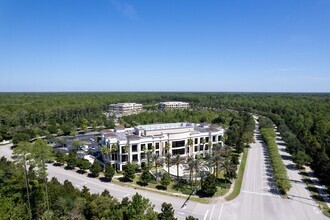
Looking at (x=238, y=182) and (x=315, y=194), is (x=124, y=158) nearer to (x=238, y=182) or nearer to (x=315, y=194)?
(x=238, y=182)

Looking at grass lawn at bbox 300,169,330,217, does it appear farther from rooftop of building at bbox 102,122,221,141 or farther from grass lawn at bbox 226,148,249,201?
rooftop of building at bbox 102,122,221,141

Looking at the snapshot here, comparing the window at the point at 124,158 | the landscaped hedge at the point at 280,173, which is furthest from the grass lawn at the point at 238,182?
the window at the point at 124,158

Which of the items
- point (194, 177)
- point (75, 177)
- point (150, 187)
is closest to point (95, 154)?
point (75, 177)

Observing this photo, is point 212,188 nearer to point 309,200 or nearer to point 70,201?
point 309,200

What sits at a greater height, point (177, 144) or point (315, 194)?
point (177, 144)

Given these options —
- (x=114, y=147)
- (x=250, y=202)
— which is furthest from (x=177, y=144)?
(x=250, y=202)

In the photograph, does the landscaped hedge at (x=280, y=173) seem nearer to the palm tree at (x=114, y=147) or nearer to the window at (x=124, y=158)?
the window at (x=124, y=158)
